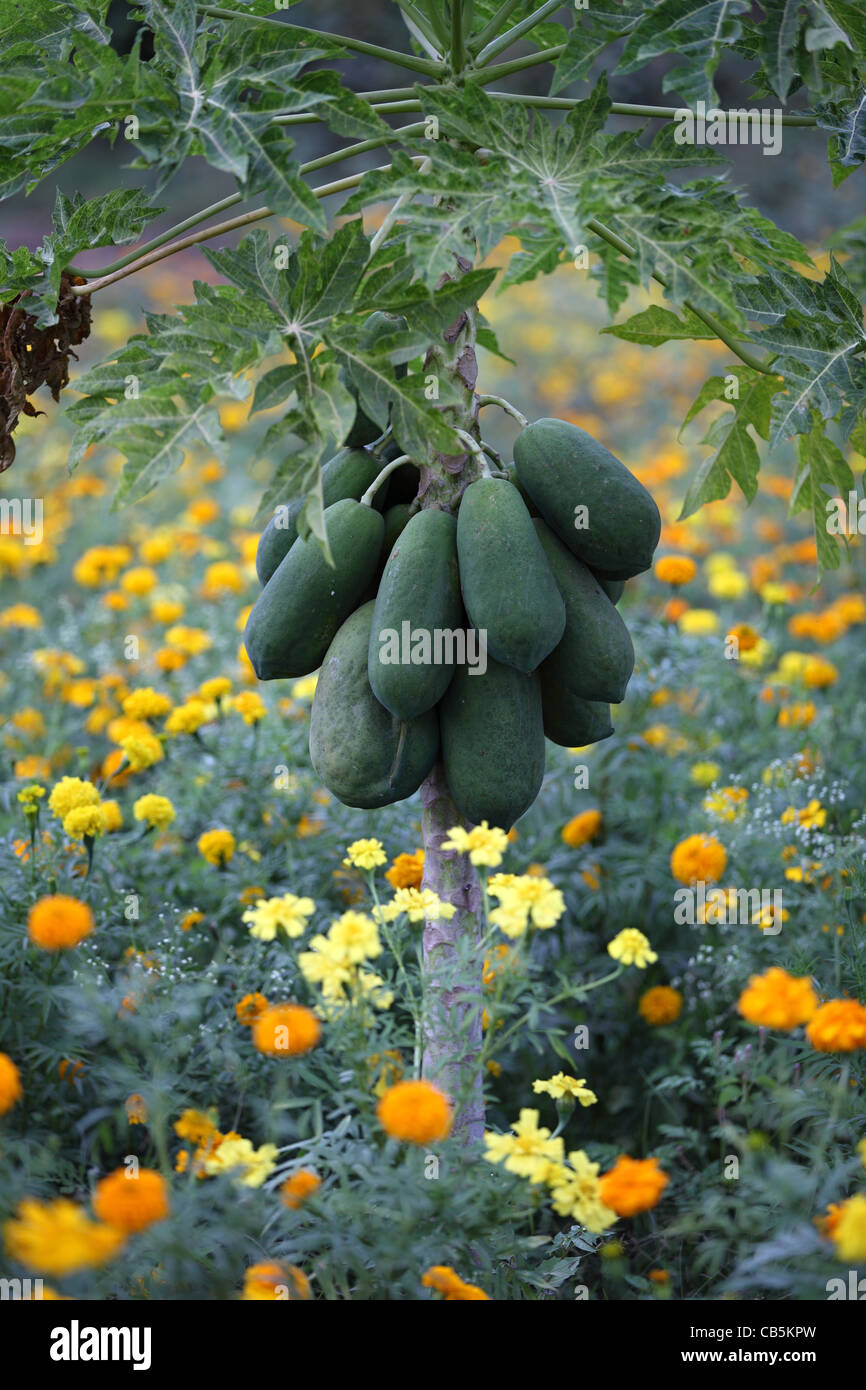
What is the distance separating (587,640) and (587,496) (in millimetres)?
180

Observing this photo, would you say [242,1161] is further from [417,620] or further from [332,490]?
[332,490]

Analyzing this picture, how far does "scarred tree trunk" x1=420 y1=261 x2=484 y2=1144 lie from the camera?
1466 mm

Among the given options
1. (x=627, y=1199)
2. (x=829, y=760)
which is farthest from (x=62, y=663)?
(x=627, y=1199)

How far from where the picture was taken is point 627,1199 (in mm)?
1153

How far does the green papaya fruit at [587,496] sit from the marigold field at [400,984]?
0.27 meters

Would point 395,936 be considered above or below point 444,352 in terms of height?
below

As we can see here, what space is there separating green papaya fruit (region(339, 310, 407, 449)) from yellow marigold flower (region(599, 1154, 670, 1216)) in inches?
31.5

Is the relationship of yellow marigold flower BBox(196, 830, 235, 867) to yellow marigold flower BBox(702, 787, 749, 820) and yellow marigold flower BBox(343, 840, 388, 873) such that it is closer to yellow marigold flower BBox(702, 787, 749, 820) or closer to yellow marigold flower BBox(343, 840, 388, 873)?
yellow marigold flower BBox(343, 840, 388, 873)

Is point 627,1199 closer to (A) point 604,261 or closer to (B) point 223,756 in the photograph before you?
(A) point 604,261

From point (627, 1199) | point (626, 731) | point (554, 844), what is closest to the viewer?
point (627, 1199)

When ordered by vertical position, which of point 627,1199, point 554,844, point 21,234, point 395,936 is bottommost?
point 627,1199

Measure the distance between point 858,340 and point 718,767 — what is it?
3.90 ft

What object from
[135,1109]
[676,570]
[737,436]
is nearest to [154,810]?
[135,1109]

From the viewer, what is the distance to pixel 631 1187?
117 centimetres
